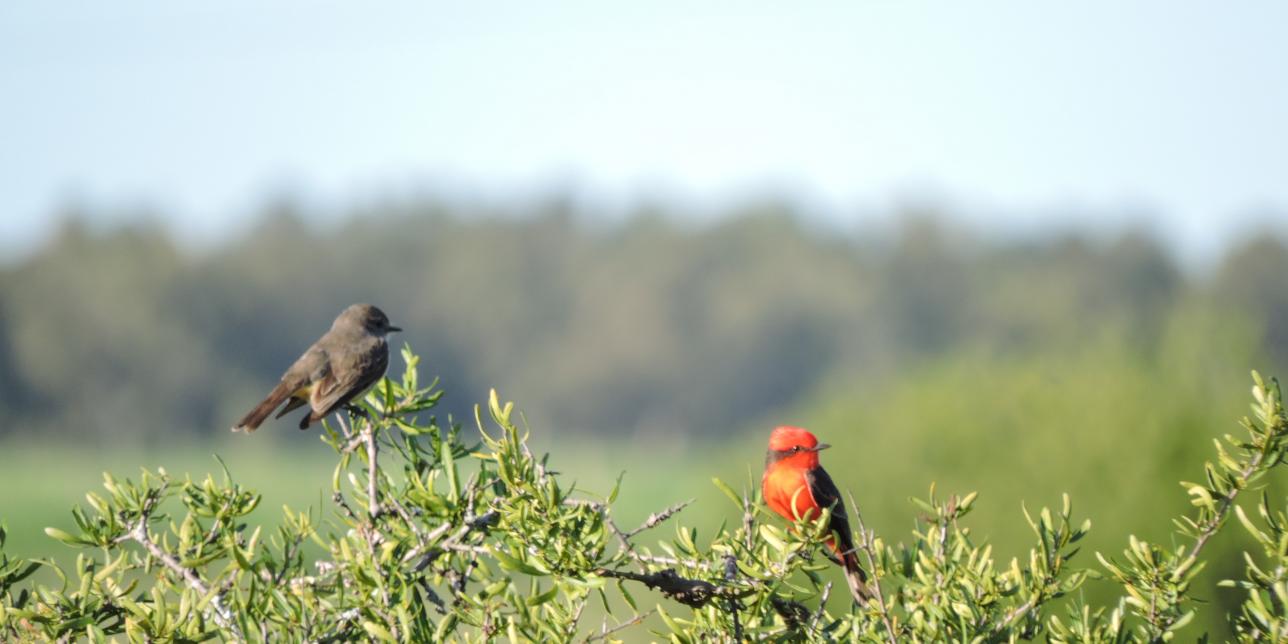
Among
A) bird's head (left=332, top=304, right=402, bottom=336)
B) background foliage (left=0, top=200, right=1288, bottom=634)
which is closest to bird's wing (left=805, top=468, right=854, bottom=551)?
bird's head (left=332, top=304, right=402, bottom=336)

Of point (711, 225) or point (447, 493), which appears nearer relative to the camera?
point (447, 493)

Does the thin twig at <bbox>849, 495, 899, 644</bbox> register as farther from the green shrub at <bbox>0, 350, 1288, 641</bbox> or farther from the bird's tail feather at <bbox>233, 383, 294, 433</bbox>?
the bird's tail feather at <bbox>233, 383, 294, 433</bbox>

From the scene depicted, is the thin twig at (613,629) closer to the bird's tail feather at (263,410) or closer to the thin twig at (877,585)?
the thin twig at (877,585)

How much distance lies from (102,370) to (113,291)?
18.9ft

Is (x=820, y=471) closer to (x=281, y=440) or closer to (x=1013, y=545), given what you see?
(x=1013, y=545)

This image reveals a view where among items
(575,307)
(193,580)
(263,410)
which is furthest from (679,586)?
(575,307)

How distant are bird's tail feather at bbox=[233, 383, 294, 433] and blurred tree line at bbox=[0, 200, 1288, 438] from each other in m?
74.5

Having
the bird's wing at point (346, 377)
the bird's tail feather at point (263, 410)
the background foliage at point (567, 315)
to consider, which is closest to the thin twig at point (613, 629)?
the bird's wing at point (346, 377)

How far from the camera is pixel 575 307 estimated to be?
11100 cm

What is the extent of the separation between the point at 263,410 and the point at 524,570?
15.0 feet

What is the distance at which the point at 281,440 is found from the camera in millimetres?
85125

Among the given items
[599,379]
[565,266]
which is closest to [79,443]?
[599,379]

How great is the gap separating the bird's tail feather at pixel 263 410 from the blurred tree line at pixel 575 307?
74.5 meters

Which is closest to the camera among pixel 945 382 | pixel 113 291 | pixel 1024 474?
pixel 1024 474
